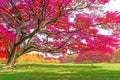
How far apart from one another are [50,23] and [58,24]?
191cm

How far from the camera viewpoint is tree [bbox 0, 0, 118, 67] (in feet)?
80.8

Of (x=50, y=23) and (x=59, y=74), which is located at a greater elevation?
(x=50, y=23)

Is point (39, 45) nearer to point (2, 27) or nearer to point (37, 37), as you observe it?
point (37, 37)

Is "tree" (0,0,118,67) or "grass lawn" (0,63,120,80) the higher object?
"tree" (0,0,118,67)

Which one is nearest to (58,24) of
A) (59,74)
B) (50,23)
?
(50,23)

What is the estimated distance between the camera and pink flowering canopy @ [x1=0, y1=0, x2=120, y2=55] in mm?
24734

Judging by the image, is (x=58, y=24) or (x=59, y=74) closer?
(x=59, y=74)

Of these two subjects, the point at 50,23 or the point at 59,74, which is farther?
the point at 50,23

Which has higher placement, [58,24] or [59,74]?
[58,24]

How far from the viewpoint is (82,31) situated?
86.0ft

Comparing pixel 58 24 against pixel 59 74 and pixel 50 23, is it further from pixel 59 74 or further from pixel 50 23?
pixel 59 74

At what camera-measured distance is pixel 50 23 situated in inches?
1056

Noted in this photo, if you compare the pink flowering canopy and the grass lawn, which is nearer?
the grass lawn

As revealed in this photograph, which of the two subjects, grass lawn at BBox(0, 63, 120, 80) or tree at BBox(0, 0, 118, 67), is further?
tree at BBox(0, 0, 118, 67)
